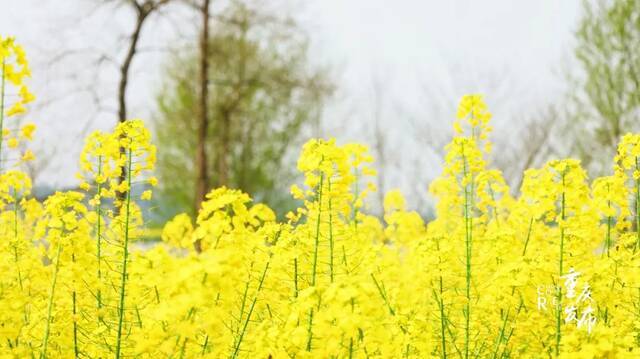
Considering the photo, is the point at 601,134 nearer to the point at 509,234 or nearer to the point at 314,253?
the point at 509,234

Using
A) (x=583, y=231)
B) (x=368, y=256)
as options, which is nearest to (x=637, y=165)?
(x=583, y=231)

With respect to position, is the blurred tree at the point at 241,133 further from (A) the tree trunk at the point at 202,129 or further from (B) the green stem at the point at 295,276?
(B) the green stem at the point at 295,276

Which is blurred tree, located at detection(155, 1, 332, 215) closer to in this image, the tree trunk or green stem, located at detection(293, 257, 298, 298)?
the tree trunk

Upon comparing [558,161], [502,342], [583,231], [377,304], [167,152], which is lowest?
[502,342]

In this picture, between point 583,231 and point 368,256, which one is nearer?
point 583,231

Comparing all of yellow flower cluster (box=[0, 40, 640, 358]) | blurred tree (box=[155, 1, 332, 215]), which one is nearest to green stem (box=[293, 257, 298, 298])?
yellow flower cluster (box=[0, 40, 640, 358])

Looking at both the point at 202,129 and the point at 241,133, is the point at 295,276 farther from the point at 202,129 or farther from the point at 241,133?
the point at 241,133

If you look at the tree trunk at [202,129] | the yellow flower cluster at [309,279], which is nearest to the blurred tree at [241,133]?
the tree trunk at [202,129]

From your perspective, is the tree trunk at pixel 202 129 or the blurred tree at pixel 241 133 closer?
the tree trunk at pixel 202 129

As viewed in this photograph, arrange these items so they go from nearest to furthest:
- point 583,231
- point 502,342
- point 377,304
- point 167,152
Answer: point 377,304, point 583,231, point 502,342, point 167,152

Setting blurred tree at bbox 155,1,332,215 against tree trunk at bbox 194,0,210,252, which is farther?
blurred tree at bbox 155,1,332,215

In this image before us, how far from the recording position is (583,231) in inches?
159

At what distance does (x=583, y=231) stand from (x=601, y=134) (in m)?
13.5

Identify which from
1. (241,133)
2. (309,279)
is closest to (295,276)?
(309,279)
